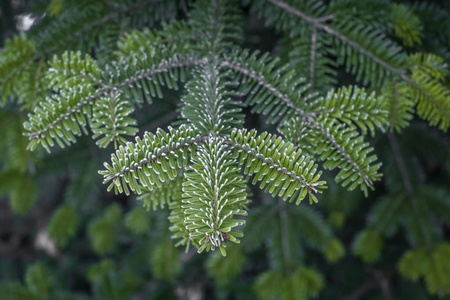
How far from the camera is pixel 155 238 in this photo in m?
1.65

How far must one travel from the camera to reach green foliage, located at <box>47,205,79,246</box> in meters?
1.55

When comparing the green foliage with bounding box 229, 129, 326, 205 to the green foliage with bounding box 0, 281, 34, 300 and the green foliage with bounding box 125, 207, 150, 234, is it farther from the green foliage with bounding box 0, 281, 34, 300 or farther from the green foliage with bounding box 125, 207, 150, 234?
the green foliage with bounding box 0, 281, 34, 300

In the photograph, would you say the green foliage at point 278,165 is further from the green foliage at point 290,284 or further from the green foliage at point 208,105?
the green foliage at point 290,284

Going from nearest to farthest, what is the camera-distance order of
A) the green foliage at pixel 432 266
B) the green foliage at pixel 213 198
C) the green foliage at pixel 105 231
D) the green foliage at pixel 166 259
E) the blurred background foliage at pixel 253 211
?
the green foliage at pixel 213 198
the blurred background foliage at pixel 253 211
the green foliage at pixel 432 266
the green foliage at pixel 166 259
the green foliage at pixel 105 231

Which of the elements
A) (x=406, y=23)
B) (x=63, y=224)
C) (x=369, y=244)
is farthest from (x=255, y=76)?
(x=63, y=224)

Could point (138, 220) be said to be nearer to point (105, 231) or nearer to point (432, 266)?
point (105, 231)

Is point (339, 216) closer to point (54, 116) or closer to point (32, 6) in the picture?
point (54, 116)

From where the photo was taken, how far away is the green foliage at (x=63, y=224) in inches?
61.0

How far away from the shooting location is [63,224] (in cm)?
157

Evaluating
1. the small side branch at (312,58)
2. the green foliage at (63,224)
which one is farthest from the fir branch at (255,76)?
A: the green foliage at (63,224)

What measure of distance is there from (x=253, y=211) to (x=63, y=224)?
824 mm

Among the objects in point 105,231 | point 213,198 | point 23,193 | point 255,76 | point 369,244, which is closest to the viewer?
point 213,198

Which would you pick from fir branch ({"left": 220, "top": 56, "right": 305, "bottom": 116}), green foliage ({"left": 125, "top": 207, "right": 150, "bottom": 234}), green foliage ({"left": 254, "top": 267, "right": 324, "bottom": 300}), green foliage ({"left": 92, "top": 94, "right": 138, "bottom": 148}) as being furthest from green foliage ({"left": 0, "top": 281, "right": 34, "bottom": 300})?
fir branch ({"left": 220, "top": 56, "right": 305, "bottom": 116})

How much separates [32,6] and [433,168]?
2.02 meters
